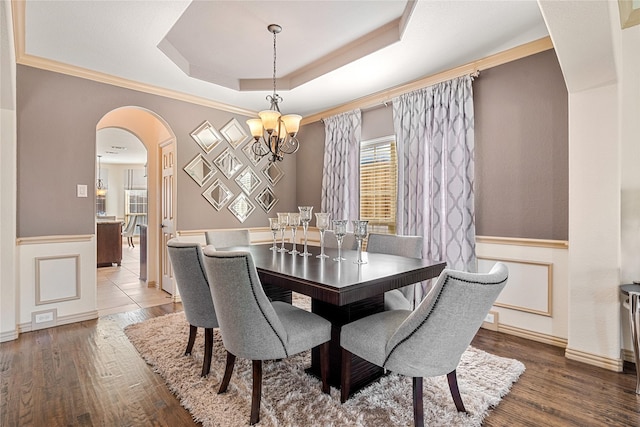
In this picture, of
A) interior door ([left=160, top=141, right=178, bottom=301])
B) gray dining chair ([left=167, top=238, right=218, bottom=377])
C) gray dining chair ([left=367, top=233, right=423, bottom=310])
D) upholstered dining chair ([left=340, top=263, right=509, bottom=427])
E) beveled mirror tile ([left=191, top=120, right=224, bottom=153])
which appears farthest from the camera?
beveled mirror tile ([left=191, top=120, right=224, bottom=153])

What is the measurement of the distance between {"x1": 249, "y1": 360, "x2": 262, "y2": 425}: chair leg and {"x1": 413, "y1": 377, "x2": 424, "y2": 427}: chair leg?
80 cm

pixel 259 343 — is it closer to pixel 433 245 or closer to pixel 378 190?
pixel 433 245

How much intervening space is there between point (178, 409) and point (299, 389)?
0.71 m

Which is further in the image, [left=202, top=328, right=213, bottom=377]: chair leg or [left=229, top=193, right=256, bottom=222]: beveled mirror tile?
[left=229, top=193, right=256, bottom=222]: beveled mirror tile

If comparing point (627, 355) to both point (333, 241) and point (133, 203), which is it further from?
point (133, 203)

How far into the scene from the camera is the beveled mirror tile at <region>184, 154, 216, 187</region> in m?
4.21

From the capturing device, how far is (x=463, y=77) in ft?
10.5

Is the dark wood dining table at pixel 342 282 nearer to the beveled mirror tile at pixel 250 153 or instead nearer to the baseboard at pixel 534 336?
the baseboard at pixel 534 336

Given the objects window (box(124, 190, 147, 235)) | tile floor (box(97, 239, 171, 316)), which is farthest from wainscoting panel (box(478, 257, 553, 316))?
window (box(124, 190, 147, 235))

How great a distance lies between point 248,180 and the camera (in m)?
4.79

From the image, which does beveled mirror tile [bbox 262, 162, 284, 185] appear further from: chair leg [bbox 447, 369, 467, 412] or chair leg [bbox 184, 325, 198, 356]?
chair leg [bbox 447, 369, 467, 412]

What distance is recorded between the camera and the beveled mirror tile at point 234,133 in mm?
4555

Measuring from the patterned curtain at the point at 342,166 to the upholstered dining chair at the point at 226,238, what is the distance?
144cm

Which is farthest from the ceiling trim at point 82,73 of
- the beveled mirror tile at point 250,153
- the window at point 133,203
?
the window at point 133,203
